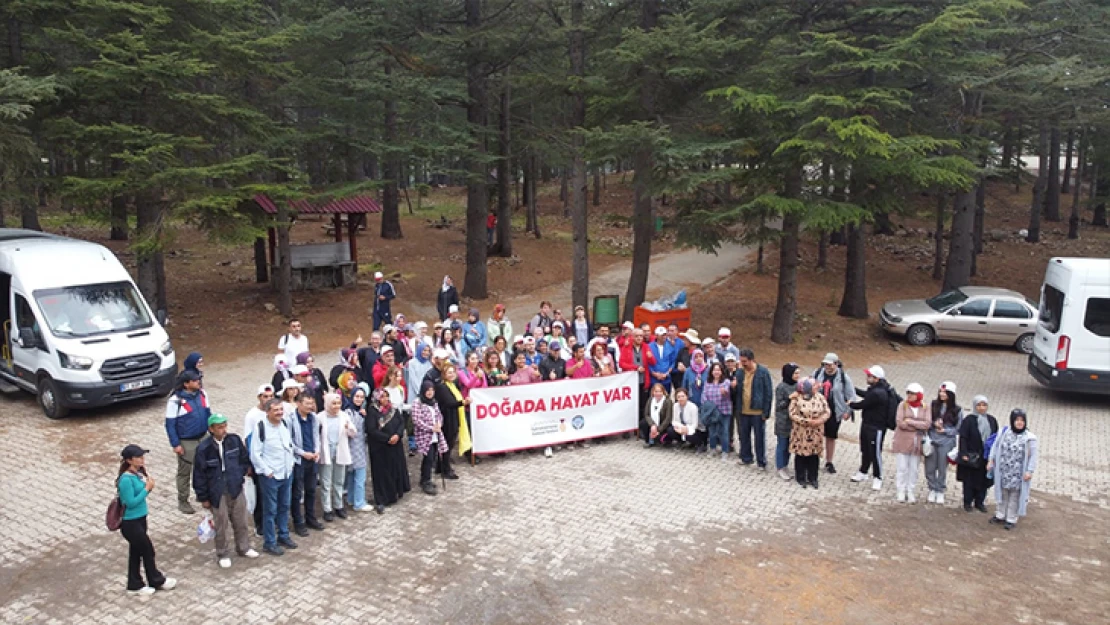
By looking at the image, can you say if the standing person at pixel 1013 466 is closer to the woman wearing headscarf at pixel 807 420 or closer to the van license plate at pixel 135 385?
the woman wearing headscarf at pixel 807 420

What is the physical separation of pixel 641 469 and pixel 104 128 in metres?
12.5

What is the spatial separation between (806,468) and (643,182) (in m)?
9.23

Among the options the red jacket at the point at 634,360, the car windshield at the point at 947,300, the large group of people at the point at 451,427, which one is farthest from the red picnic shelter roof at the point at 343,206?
the car windshield at the point at 947,300

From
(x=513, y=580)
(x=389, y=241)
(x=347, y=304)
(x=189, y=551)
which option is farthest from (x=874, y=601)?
(x=389, y=241)

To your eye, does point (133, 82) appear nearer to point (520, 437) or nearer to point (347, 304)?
point (347, 304)

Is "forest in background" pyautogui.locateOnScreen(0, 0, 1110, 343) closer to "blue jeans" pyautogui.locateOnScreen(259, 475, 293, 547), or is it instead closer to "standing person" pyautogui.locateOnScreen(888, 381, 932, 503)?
"standing person" pyautogui.locateOnScreen(888, 381, 932, 503)

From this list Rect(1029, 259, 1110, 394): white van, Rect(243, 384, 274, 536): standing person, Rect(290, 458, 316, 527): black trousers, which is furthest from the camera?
Rect(1029, 259, 1110, 394): white van

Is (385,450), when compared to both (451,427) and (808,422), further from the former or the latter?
(808,422)

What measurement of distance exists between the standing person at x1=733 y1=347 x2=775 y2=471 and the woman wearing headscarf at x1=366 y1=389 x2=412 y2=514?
4.78 metres

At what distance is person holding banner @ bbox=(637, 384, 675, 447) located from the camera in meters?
12.6

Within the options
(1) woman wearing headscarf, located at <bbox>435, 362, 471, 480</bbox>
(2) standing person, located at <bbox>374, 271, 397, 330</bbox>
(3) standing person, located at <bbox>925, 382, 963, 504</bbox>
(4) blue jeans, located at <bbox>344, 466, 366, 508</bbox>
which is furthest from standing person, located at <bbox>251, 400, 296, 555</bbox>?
(2) standing person, located at <bbox>374, 271, 397, 330</bbox>

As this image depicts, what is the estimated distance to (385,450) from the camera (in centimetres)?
1039

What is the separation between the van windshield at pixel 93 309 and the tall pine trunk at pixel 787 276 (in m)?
13.7

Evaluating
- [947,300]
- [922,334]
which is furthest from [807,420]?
[947,300]
